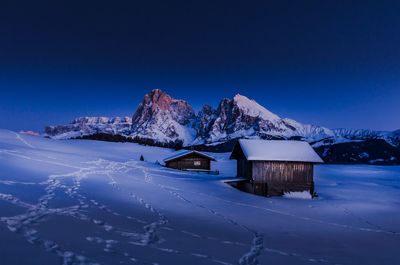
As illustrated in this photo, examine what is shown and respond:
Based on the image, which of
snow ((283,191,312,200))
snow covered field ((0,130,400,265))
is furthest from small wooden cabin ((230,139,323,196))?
snow covered field ((0,130,400,265))

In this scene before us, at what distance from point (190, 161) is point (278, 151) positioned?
28543mm

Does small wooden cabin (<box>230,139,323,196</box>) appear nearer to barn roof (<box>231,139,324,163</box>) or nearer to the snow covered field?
barn roof (<box>231,139,324,163</box>)

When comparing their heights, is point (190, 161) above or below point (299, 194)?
above

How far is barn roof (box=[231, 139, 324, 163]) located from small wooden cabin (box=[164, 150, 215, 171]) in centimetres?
2409

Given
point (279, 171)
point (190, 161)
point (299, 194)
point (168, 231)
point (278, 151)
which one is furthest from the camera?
point (190, 161)

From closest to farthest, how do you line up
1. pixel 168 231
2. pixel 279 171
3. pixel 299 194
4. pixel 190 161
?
pixel 168 231, pixel 299 194, pixel 279 171, pixel 190 161

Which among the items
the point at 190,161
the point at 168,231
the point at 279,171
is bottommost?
the point at 168,231

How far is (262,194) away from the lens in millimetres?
35812

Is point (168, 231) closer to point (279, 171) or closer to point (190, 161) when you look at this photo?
point (279, 171)

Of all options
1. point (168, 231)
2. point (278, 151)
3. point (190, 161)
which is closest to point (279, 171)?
point (278, 151)

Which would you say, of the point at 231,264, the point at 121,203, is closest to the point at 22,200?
the point at 121,203

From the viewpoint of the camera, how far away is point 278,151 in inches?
1454

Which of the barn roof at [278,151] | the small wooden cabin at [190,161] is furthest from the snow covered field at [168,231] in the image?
the small wooden cabin at [190,161]

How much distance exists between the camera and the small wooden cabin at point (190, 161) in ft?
205
